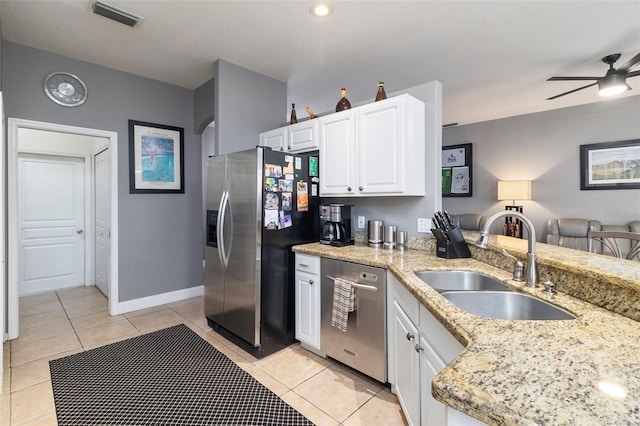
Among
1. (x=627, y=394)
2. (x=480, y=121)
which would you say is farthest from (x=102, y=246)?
(x=480, y=121)

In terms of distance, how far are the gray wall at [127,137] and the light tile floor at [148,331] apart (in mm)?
466

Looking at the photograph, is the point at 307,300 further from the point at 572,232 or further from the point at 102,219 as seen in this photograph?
the point at 572,232

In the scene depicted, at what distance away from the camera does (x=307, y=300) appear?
8.41 ft

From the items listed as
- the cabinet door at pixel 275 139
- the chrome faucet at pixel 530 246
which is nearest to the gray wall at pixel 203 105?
the cabinet door at pixel 275 139

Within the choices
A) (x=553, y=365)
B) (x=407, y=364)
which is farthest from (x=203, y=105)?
(x=553, y=365)

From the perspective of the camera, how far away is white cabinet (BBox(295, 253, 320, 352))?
97.8 inches

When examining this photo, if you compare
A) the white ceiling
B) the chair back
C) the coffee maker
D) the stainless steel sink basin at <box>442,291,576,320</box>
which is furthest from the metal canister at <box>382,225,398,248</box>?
the chair back

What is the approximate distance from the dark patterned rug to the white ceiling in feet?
9.04

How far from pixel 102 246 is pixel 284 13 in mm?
3979

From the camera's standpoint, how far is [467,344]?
36.4 inches

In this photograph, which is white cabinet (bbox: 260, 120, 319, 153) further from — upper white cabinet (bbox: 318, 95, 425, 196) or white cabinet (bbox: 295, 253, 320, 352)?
white cabinet (bbox: 295, 253, 320, 352)

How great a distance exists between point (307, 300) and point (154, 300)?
91.2 inches

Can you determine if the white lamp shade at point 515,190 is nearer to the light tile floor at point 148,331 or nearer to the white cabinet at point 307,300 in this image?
the white cabinet at point 307,300

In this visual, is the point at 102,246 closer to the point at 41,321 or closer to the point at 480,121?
the point at 41,321
